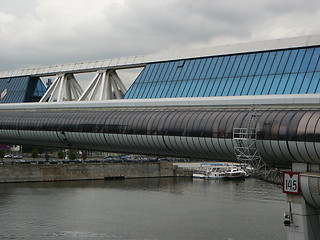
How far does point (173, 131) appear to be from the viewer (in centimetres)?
3020

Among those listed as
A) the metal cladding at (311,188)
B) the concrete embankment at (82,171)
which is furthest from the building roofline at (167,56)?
the concrete embankment at (82,171)

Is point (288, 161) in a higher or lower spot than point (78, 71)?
lower

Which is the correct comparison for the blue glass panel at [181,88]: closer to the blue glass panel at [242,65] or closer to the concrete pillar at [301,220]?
the blue glass panel at [242,65]

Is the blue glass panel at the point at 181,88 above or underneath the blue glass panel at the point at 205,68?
underneath

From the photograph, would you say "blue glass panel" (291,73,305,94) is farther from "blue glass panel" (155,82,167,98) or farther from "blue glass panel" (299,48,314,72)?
"blue glass panel" (155,82,167,98)

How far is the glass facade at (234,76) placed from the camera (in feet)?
95.6

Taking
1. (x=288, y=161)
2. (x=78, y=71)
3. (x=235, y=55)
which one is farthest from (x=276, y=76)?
(x=78, y=71)

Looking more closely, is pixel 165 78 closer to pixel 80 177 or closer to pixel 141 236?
pixel 141 236

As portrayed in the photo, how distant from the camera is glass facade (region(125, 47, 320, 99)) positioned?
1147 inches

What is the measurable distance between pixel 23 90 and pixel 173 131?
1126 inches

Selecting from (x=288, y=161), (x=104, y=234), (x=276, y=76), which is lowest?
(x=104, y=234)

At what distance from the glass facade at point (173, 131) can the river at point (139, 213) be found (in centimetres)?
684

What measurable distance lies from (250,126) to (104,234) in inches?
714

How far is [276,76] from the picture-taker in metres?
30.5
